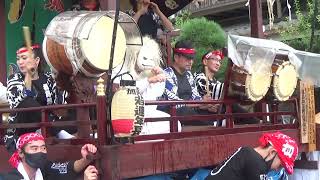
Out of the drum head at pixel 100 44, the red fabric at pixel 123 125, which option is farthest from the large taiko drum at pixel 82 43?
the red fabric at pixel 123 125

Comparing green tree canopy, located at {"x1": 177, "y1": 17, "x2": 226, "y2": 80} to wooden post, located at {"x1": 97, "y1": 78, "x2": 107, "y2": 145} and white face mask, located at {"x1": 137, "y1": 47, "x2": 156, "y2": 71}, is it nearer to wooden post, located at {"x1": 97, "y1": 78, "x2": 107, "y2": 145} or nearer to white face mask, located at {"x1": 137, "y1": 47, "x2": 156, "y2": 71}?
white face mask, located at {"x1": 137, "y1": 47, "x2": 156, "y2": 71}

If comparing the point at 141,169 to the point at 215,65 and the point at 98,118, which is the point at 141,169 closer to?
the point at 98,118

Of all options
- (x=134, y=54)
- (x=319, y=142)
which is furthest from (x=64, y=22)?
(x=319, y=142)

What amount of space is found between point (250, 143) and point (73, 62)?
2192 millimetres

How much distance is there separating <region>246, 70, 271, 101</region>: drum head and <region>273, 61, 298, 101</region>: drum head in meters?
0.11

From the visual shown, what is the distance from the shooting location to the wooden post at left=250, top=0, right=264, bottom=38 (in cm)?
620

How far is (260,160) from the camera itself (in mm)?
3877

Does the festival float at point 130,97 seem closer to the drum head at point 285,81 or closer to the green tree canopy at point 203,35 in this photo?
the drum head at point 285,81

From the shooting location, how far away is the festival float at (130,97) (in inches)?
141

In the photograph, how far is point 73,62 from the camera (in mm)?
3840

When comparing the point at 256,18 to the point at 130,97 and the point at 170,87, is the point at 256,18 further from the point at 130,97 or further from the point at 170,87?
the point at 130,97

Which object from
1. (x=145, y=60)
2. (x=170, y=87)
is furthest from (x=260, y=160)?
(x=170, y=87)

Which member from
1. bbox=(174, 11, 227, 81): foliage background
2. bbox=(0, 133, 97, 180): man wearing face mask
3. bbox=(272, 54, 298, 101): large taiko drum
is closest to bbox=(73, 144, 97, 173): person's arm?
bbox=(0, 133, 97, 180): man wearing face mask

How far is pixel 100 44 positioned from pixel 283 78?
217cm
